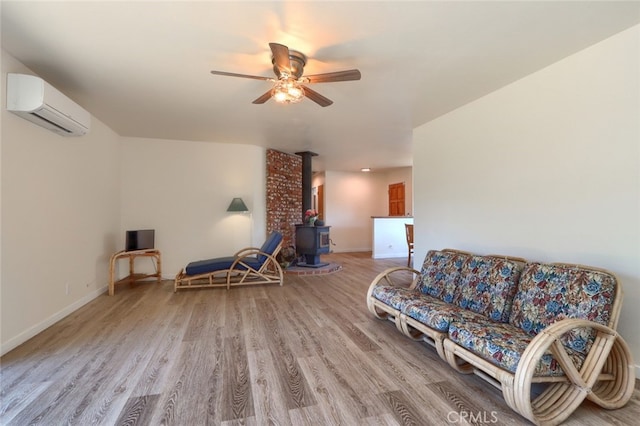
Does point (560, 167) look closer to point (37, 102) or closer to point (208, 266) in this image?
point (208, 266)

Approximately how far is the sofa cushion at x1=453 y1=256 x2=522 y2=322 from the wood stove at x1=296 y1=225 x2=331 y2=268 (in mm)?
3251

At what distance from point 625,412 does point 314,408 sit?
184 cm

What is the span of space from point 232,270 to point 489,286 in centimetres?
335

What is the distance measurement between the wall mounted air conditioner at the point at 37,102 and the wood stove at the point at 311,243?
389 cm

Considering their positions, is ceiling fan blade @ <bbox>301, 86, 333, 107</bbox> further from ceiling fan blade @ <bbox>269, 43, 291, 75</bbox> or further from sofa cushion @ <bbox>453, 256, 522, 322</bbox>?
sofa cushion @ <bbox>453, 256, 522, 322</bbox>

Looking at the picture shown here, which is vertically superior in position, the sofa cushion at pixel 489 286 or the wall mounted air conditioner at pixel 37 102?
the wall mounted air conditioner at pixel 37 102

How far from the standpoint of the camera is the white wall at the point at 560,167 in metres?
1.97

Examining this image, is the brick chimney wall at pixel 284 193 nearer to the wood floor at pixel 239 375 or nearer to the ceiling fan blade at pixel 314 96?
the wood floor at pixel 239 375

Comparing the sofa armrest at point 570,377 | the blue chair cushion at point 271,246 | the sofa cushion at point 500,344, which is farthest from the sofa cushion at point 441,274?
the blue chair cushion at point 271,246

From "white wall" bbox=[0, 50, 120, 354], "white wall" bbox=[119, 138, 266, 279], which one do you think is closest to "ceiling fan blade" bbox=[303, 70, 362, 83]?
"white wall" bbox=[0, 50, 120, 354]

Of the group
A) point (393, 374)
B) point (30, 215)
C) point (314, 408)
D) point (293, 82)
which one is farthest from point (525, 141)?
point (30, 215)

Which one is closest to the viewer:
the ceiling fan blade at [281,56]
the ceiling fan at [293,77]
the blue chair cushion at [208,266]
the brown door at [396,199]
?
the ceiling fan blade at [281,56]

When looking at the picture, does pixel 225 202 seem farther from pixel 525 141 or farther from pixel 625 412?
pixel 625 412

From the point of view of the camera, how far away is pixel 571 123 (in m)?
2.28
